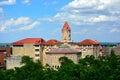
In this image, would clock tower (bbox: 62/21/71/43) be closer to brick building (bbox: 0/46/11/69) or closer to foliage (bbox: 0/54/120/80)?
brick building (bbox: 0/46/11/69)

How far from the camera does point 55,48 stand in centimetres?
11319

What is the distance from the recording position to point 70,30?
121000 mm

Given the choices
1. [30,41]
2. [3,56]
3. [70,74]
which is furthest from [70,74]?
[3,56]

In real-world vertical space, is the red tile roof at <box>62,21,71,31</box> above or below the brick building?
above

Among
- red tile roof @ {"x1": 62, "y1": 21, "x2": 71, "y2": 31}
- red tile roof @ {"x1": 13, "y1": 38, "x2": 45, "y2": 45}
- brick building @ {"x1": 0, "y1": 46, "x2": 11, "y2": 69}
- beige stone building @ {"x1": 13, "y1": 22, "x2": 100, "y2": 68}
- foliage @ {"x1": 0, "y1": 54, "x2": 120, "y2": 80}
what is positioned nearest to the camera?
foliage @ {"x1": 0, "y1": 54, "x2": 120, "y2": 80}

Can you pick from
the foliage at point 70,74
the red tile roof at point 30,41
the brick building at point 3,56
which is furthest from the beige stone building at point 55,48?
the foliage at point 70,74

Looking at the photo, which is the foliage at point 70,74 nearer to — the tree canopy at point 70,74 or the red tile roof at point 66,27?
the tree canopy at point 70,74

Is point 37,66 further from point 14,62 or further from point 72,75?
point 14,62

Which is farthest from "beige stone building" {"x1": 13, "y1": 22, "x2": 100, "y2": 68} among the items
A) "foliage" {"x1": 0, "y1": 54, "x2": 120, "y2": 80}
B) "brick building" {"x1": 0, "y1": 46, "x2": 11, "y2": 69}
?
"foliage" {"x1": 0, "y1": 54, "x2": 120, "y2": 80}

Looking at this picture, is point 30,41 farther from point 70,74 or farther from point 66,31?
point 70,74

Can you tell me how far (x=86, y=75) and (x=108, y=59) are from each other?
62.3ft

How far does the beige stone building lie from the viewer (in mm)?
106875

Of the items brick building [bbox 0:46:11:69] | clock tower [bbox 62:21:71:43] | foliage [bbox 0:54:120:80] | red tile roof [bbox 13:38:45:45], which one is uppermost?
clock tower [bbox 62:21:71:43]

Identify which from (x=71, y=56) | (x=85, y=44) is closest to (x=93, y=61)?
(x=71, y=56)
